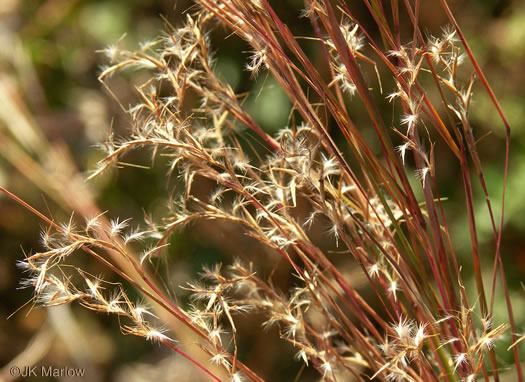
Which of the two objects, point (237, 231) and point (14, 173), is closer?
point (237, 231)

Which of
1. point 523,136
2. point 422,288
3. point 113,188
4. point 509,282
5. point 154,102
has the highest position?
point 154,102

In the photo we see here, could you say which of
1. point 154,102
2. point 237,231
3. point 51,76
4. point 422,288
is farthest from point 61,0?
point 422,288

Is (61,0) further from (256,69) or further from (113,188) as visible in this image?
(256,69)

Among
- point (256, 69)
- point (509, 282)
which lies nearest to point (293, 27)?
point (509, 282)

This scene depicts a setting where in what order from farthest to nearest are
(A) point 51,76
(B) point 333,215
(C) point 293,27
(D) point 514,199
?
(A) point 51,76, (C) point 293,27, (D) point 514,199, (B) point 333,215

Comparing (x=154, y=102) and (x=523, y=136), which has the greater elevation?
(x=154, y=102)

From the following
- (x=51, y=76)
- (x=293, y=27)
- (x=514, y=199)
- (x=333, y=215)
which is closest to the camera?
(x=333, y=215)
